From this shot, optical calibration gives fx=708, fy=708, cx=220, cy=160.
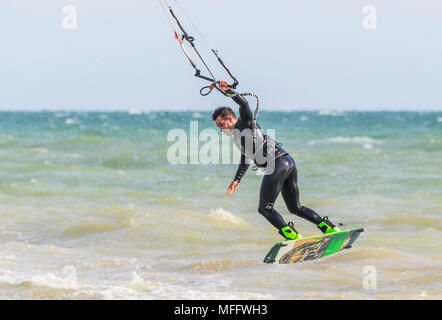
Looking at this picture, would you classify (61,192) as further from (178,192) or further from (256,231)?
(256,231)

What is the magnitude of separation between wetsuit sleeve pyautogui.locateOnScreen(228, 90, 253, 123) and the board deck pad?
1697 millimetres

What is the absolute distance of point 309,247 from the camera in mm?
9289

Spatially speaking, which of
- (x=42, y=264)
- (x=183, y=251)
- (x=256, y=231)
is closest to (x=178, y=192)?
(x=256, y=231)

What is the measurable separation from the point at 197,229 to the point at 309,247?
5850mm

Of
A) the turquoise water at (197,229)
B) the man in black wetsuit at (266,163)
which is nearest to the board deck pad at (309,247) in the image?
the man in black wetsuit at (266,163)

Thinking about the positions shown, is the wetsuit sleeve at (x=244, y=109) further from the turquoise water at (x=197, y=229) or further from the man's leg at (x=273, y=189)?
the turquoise water at (x=197, y=229)

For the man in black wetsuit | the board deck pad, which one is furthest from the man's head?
the board deck pad

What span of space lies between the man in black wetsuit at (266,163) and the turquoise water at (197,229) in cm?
138

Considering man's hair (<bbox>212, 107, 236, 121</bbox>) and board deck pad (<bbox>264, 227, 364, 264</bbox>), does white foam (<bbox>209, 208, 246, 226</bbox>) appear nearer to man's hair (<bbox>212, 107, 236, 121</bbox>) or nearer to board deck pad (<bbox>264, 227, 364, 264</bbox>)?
board deck pad (<bbox>264, 227, 364, 264</bbox>)

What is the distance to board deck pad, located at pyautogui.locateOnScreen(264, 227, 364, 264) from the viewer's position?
8943 mm

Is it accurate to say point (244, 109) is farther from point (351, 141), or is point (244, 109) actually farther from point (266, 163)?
point (351, 141)

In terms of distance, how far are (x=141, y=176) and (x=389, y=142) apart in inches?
668

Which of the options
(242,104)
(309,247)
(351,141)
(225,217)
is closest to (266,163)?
(242,104)

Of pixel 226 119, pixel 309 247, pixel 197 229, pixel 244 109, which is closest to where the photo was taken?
pixel 244 109
